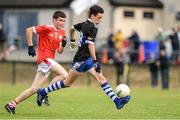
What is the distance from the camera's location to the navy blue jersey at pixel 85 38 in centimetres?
1770

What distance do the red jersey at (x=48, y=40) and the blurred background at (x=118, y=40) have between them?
54.9 ft

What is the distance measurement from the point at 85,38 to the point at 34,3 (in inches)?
1230

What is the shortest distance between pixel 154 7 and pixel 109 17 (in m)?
3.55

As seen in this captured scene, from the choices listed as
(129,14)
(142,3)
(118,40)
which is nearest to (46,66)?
(118,40)

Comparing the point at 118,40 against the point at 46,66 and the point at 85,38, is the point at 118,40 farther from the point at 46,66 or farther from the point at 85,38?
the point at 85,38

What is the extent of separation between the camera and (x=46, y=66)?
730 inches

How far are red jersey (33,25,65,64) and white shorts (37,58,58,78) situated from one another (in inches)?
3.1

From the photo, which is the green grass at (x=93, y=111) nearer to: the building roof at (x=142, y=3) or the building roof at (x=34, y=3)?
the building roof at (x=34, y=3)

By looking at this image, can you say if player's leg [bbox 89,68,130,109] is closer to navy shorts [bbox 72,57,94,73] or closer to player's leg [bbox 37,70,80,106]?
navy shorts [bbox 72,57,94,73]

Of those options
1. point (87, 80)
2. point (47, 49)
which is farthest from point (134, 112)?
point (87, 80)

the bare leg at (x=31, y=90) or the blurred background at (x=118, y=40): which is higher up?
the bare leg at (x=31, y=90)

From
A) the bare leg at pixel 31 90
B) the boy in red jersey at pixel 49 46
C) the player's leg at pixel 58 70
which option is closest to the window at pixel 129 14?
the boy in red jersey at pixel 49 46

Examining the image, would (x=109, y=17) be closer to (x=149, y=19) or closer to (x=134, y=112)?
(x=149, y=19)

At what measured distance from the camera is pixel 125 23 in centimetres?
4859
